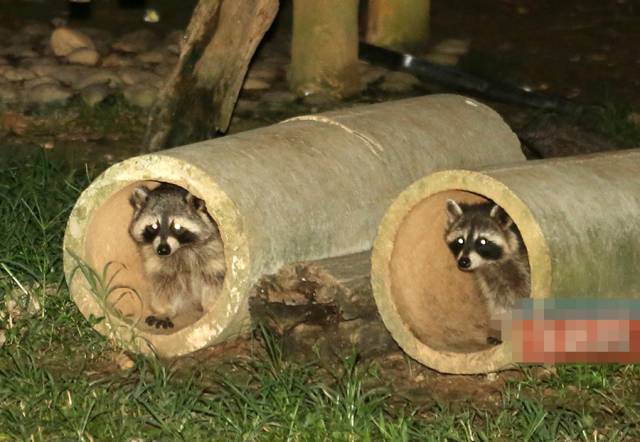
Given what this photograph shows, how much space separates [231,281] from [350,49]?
15.6 feet

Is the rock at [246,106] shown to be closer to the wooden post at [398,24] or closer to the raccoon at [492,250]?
the wooden post at [398,24]

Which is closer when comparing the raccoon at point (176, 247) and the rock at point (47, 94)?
the raccoon at point (176, 247)

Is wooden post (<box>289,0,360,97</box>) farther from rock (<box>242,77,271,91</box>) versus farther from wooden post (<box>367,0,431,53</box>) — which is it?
wooden post (<box>367,0,431,53</box>)

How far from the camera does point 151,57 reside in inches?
423

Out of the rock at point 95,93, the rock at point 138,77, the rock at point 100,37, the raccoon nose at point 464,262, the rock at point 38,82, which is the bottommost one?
the rock at point 100,37

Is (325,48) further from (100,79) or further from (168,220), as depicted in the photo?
(168,220)

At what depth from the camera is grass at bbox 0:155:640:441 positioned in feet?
15.3

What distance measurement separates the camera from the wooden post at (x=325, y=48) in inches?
380

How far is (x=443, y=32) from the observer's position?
38.8 feet

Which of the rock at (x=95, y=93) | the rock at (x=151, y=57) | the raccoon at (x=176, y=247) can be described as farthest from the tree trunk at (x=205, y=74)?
the rock at (x=151, y=57)

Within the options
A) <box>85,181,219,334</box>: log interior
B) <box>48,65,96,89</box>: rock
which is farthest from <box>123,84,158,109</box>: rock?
<box>85,181,219,334</box>: log interior

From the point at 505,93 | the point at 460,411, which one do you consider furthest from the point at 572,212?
the point at 505,93

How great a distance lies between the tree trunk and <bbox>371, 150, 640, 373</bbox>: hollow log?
1.83 meters

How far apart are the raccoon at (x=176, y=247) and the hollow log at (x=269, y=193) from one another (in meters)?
0.08
